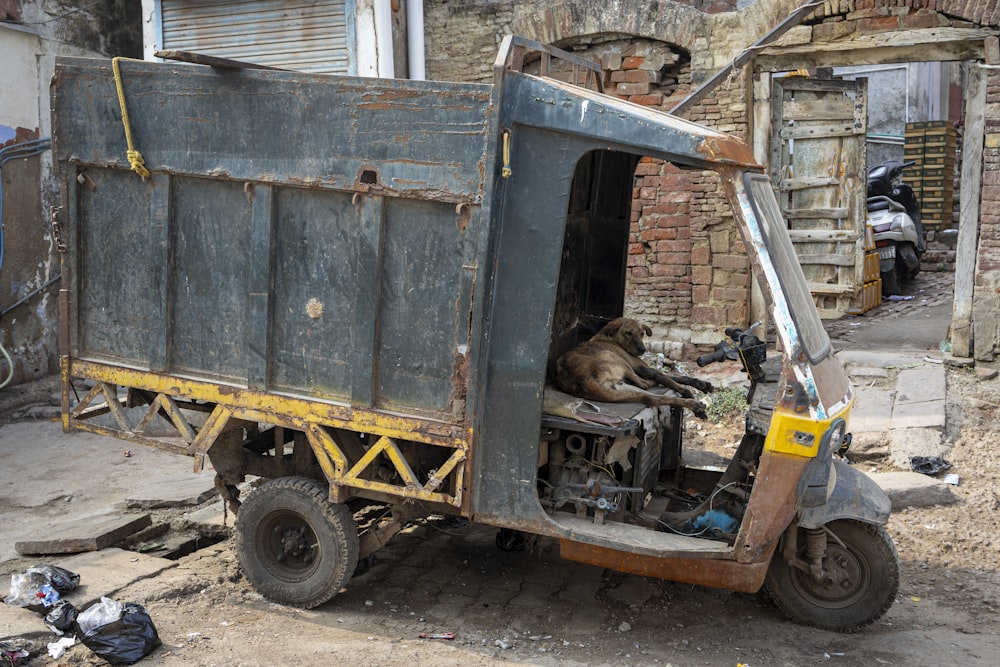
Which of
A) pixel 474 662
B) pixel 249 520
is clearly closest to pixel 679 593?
pixel 474 662

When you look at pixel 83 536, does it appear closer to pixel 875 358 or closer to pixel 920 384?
pixel 920 384

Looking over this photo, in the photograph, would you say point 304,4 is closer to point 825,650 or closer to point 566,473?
point 566,473

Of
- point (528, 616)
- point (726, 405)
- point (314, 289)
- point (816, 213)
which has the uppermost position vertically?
point (816, 213)

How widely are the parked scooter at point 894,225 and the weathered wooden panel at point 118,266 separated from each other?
11.4 m

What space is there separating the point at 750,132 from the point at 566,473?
6145 millimetres

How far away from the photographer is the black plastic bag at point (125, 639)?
13.0 feet

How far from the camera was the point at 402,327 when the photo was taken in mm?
4262

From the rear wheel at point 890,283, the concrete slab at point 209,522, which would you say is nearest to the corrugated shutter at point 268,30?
the concrete slab at point 209,522

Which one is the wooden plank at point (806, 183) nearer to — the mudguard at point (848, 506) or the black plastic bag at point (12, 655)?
the mudguard at point (848, 506)

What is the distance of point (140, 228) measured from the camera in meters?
4.66

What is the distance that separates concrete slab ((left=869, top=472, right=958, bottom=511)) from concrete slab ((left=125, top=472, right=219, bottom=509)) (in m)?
4.79

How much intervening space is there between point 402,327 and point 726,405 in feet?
16.2

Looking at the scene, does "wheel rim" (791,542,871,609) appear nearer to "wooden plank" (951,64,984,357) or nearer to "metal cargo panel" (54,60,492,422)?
"metal cargo panel" (54,60,492,422)

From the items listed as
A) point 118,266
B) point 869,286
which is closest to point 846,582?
point 118,266
